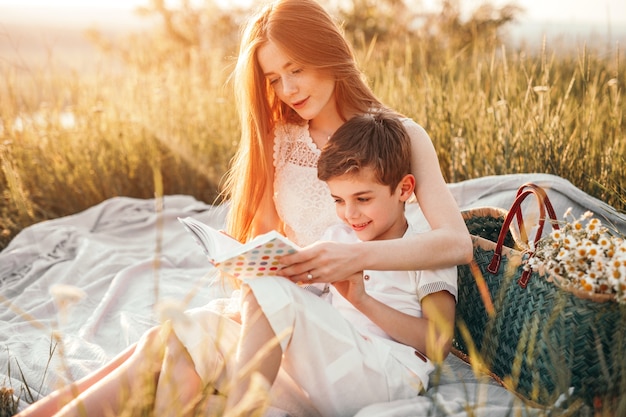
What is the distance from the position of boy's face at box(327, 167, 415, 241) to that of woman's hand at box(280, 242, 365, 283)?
25 cm

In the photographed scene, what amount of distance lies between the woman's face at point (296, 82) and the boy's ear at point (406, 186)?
507 millimetres

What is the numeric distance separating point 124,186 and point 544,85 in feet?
9.70

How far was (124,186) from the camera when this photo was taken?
4.87 m

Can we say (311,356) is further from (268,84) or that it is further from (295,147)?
(268,84)

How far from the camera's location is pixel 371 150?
2215 millimetres

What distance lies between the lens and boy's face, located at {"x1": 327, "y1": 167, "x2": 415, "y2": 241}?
221cm

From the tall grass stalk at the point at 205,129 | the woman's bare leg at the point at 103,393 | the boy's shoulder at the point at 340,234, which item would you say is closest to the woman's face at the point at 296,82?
the boy's shoulder at the point at 340,234

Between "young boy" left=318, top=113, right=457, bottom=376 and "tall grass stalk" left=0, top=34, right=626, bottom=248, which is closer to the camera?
"young boy" left=318, top=113, right=457, bottom=376

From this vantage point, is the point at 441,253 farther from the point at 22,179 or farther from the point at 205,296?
the point at 22,179

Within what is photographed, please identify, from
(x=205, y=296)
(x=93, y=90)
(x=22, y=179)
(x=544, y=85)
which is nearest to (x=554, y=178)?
(x=544, y=85)

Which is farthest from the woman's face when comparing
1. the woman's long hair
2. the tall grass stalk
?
the tall grass stalk

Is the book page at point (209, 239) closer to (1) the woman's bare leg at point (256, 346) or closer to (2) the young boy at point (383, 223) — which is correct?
(1) the woman's bare leg at point (256, 346)

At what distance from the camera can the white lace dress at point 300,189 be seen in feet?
8.87

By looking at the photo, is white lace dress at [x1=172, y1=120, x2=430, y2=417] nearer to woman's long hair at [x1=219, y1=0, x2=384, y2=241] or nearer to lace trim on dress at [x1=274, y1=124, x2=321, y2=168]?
woman's long hair at [x1=219, y1=0, x2=384, y2=241]
